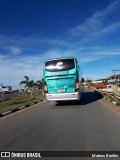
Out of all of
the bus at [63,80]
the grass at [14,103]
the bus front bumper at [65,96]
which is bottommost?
the grass at [14,103]

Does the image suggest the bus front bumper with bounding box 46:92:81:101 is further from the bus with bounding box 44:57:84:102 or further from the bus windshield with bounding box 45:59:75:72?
the bus windshield with bounding box 45:59:75:72

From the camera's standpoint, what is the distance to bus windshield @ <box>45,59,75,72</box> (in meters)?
17.6

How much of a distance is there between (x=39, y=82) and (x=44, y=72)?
147ft

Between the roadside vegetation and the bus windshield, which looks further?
the roadside vegetation

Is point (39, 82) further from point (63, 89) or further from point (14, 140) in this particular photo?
point (14, 140)

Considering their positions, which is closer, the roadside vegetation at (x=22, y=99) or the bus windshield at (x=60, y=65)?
the bus windshield at (x=60, y=65)

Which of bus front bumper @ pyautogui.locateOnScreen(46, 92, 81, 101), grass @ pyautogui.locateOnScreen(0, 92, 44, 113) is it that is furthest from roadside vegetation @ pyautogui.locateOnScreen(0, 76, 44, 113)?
bus front bumper @ pyautogui.locateOnScreen(46, 92, 81, 101)

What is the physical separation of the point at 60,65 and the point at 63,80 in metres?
1.11

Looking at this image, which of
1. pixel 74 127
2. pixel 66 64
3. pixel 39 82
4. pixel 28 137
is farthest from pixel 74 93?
pixel 39 82

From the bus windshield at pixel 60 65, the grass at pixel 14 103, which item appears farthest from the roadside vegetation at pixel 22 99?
the bus windshield at pixel 60 65

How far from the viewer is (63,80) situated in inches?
693

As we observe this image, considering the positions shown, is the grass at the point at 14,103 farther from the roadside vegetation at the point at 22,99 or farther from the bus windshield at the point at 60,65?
the bus windshield at the point at 60,65

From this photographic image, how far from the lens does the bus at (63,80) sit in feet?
57.3

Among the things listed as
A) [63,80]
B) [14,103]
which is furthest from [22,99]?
[63,80]
